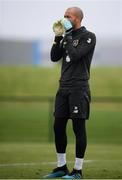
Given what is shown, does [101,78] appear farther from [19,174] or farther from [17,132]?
[19,174]

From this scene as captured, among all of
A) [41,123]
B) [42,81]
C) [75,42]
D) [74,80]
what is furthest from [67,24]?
[42,81]

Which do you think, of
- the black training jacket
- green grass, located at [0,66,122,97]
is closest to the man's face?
the black training jacket

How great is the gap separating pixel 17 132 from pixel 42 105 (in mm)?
6559

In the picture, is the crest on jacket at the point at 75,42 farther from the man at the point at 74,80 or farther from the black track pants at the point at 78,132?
the black track pants at the point at 78,132

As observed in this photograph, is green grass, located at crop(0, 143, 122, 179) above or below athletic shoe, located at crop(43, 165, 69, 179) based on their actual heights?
below

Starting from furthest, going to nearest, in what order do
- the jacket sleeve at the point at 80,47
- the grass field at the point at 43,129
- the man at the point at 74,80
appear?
the grass field at the point at 43,129 → the man at the point at 74,80 → the jacket sleeve at the point at 80,47

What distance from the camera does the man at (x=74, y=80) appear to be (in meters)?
10.7

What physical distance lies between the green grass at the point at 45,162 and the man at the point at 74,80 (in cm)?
54

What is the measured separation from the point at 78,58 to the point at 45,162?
109 inches

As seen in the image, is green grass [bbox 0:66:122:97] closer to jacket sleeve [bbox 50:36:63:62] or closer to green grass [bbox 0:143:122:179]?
green grass [bbox 0:143:122:179]

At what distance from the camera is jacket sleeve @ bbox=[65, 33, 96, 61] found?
34.8 ft

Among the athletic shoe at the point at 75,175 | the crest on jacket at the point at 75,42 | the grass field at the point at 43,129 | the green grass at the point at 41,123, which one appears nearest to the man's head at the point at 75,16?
the crest on jacket at the point at 75,42

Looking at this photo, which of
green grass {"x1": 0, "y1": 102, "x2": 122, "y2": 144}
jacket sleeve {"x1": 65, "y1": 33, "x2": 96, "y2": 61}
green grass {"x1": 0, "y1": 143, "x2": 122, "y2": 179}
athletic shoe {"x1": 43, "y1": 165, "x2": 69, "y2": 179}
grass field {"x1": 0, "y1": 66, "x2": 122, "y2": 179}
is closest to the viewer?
jacket sleeve {"x1": 65, "y1": 33, "x2": 96, "y2": 61}

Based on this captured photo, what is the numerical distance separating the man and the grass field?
0.54 m
